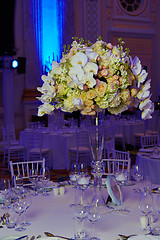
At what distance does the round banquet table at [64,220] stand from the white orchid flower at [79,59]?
35.9 inches

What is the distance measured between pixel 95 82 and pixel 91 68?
88 mm

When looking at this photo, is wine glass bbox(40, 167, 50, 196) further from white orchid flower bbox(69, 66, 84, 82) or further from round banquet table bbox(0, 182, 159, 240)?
white orchid flower bbox(69, 66, 84, 82)

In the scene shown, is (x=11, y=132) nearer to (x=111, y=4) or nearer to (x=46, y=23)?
(x=46, y=23)

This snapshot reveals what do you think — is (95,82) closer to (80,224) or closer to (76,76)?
(76,76)

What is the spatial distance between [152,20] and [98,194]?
12150mm

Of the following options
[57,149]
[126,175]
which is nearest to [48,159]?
[57,149]

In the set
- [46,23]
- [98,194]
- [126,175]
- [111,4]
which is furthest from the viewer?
Result: [111,4]

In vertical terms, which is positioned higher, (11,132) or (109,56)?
(109,56)

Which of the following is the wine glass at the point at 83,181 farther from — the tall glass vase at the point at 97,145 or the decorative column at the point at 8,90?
the decorative column at the point at 8,90

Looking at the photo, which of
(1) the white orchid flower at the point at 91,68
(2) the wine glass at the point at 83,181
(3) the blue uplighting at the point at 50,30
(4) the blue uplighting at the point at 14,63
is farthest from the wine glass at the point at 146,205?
(3) the blue uplighting at the point at 50,30

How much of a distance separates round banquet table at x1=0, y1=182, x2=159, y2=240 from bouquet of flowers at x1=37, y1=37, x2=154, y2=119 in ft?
2.11

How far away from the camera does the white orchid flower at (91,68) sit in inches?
76.5

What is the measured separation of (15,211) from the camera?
76.5 inches

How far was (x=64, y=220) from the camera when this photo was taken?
78.7 inches
